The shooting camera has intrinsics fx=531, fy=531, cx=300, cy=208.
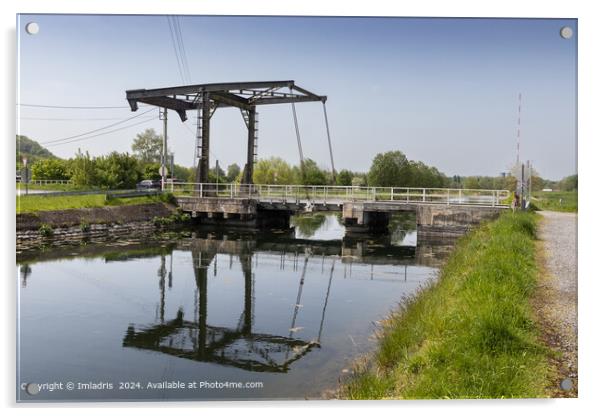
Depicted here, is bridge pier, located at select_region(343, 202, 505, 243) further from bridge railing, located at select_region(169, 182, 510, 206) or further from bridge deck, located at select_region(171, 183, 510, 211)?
bridge railing, located at select_region(169, 182, 510, 206)

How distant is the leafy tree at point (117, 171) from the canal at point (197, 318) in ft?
36.7

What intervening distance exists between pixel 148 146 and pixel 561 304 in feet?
176

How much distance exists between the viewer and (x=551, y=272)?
29.3ft

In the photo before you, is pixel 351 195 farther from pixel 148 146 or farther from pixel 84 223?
pixel 148 146

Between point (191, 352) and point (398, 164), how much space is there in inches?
857

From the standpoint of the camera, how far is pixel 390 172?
28047mm

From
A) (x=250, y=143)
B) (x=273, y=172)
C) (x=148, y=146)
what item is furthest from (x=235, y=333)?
(x=148, y=146)

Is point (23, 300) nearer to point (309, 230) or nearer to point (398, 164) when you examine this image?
point (309, 230)

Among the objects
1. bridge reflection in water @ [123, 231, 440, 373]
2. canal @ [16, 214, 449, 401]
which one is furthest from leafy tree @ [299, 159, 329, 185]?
canal @ [16, 214, 449, 401]

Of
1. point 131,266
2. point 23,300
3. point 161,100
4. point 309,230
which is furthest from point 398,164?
point 23,300

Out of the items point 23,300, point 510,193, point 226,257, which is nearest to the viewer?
point 23,300

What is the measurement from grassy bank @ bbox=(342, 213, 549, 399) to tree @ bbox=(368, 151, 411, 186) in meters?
18.9

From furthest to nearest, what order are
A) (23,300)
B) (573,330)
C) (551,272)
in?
(23,300), (551,272), (573,330)

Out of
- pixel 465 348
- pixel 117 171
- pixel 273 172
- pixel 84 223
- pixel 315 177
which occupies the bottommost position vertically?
pixel 465 348
